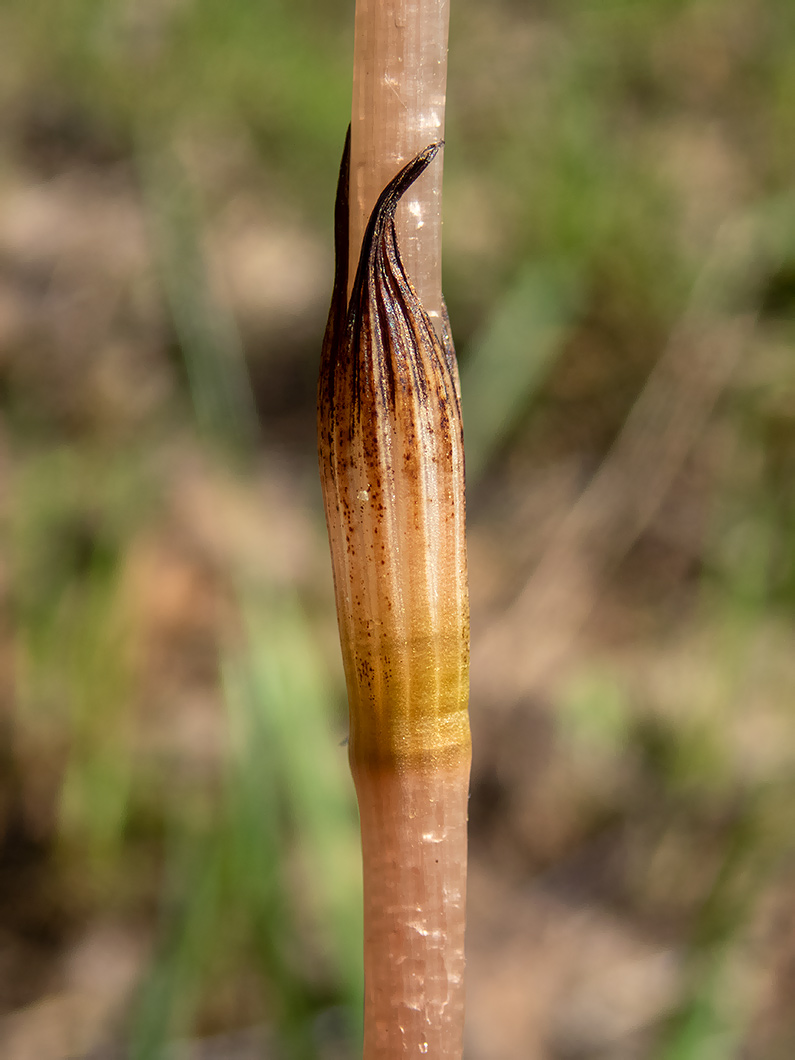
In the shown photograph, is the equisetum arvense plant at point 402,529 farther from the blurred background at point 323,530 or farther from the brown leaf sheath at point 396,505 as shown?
the blurred background at point 323,530

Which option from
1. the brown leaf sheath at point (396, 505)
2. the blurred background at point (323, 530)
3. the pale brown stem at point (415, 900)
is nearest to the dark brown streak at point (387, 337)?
the brown leaf sheath at point (396, 505)

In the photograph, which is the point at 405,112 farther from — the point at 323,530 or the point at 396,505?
the point at 323,530

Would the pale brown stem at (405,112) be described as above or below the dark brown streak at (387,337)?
above

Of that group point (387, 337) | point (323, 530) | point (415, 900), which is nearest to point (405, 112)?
point (387, 337)

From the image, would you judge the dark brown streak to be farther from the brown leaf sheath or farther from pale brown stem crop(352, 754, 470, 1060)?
pale brown stem crop(352, 754, 470, 1060)

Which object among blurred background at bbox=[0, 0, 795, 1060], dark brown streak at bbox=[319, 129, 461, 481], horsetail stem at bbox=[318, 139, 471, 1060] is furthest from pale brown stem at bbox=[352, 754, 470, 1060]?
blurred background at bbox=[0, 0, 795, 1060]

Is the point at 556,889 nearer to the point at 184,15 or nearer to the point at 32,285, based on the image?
the point at 32,285
